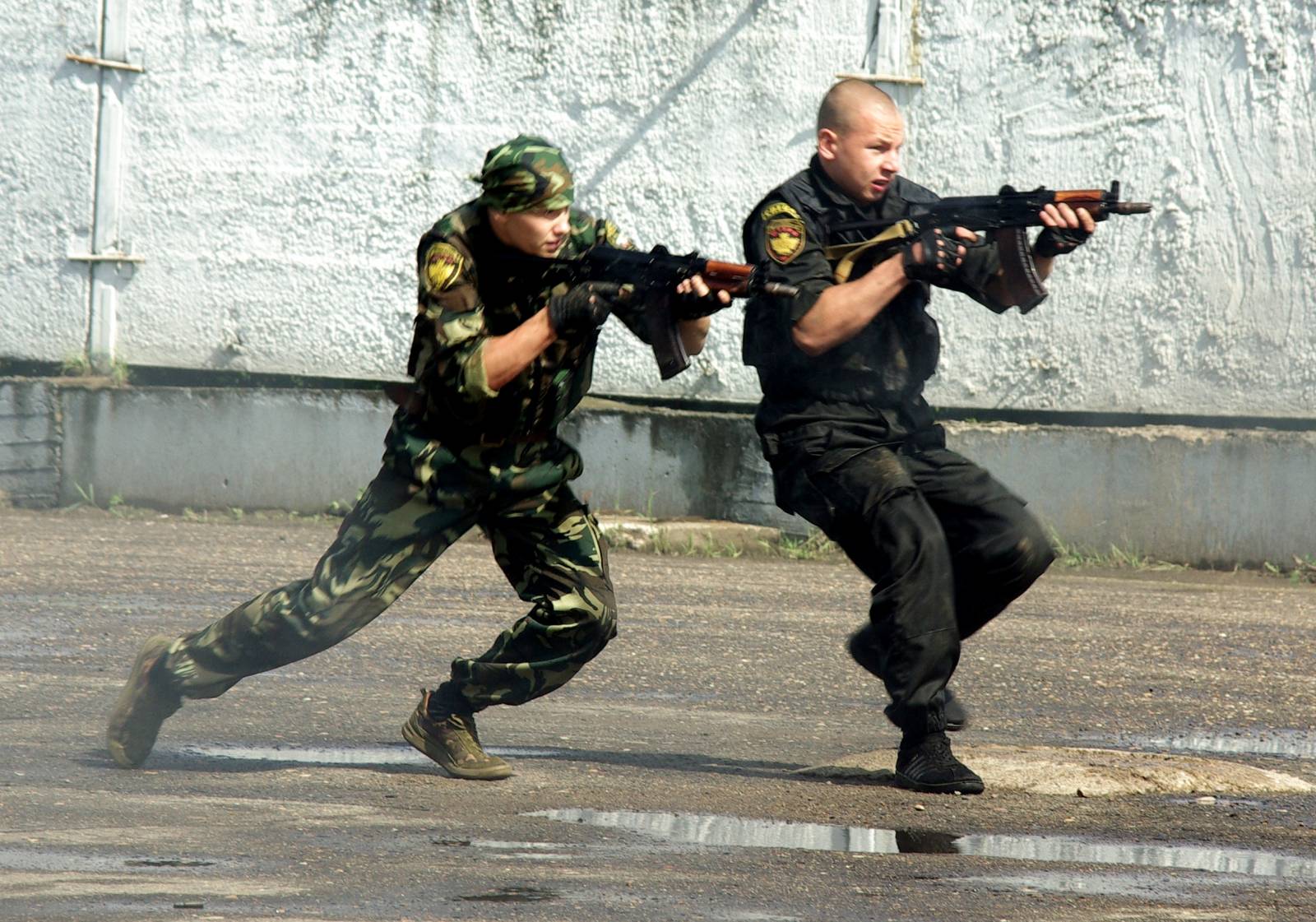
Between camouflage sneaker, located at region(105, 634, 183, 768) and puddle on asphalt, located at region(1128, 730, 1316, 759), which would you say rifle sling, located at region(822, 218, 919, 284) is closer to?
puddle on asphalt, located at region(1128, 730, 1316, 759)

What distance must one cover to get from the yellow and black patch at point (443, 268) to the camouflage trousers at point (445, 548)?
0.40 m

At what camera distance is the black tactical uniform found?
178 inches

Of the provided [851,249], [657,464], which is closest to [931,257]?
[851,249]

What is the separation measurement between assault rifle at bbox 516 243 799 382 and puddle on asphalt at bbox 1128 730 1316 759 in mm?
2031

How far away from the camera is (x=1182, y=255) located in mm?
10062

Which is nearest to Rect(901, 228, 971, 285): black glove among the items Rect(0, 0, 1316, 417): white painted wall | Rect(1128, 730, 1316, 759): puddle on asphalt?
Result: Rect(1128, 730, 1316, 759): puddle on asphalt

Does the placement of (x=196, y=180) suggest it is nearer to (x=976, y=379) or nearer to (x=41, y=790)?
(x=976, y=379)

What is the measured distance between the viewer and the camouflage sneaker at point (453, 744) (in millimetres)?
4621

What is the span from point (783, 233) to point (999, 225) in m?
0.62

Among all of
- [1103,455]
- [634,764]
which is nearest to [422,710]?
[634,764]

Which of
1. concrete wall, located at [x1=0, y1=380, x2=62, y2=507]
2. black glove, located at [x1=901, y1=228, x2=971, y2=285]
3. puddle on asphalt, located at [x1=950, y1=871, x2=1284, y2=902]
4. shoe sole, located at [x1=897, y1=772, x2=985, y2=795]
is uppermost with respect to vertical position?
black glove, located at [x1=901, y1=228, x2=971, y2=285]

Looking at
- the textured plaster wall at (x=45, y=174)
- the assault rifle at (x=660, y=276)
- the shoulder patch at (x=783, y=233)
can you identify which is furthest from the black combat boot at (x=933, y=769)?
the textured plaster wall at (x=45, y=174)

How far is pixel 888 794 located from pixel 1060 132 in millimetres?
6525

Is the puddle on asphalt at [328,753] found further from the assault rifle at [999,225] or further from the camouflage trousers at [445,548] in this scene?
the assault rifle at [999,225]
